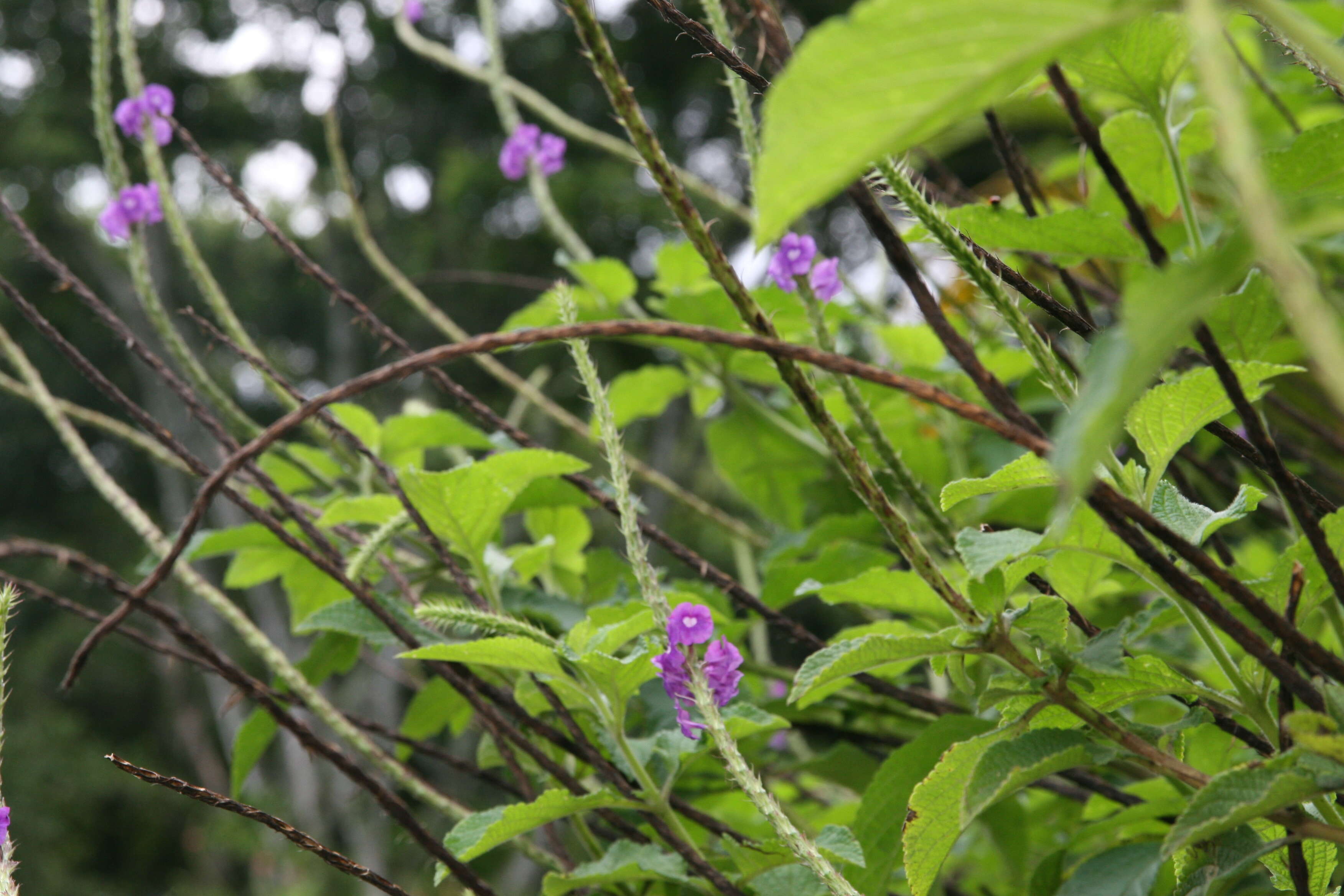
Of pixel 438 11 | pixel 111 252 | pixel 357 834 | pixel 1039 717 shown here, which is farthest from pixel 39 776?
pixel 1039 717

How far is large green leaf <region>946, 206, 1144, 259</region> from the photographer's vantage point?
553 millimetres

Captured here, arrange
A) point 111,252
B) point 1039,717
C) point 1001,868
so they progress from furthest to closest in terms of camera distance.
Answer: point 111,252
point 1001,868
point 1039,717

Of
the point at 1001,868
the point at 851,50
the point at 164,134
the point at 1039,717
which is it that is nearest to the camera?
the point at 851,50

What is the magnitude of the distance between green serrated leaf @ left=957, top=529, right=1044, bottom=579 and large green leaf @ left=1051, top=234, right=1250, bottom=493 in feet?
0.64

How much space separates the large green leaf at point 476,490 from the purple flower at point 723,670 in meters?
0.18

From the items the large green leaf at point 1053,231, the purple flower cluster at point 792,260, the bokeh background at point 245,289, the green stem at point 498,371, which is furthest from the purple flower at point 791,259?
the bokeh background at point 245,289

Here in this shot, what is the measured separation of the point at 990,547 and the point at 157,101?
3.09ft

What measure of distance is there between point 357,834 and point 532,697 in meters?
8.95

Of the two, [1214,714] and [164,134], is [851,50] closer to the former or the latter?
[1214,714]

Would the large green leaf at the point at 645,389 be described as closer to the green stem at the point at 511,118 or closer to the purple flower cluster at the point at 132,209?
the green stem at the point at 511,118

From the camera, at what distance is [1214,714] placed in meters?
0.51

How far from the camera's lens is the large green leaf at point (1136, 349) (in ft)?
0.67

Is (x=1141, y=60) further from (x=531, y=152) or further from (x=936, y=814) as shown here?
(x=531, y=152)

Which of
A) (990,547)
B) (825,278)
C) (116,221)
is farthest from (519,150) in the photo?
(990,547)
